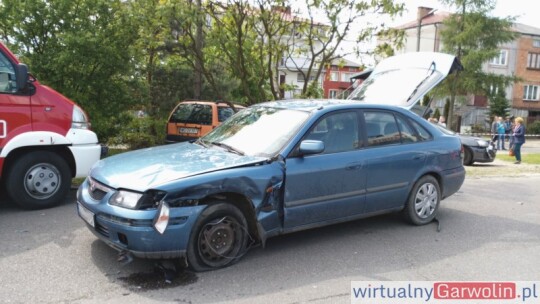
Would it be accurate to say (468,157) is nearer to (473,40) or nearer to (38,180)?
(38,180)

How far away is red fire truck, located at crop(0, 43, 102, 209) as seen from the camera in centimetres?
583

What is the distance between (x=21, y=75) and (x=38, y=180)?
4.65 ft

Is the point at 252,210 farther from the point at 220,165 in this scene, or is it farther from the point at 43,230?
the point at 43,230

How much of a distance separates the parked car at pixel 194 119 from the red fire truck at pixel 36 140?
18.4ft

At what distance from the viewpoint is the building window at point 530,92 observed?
4547 centimetres

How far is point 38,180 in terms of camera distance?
6.17 metres

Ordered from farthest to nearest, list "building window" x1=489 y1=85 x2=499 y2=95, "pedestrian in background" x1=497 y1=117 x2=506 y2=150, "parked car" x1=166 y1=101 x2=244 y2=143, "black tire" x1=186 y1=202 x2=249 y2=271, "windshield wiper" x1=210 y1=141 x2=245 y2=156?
"building window" x1=489 y1=85 x2=499 y2=95 → "pedestrian in background" x1=497 y1=117 x2=506 y2=150 → "parked car" x1=166 y1=101 x2=244 y2=143 → "windshield wiper" x1=210 y1=141 x2=245 y2=156 → "black tire" x1=186 y1=202 x2=249 y2=271

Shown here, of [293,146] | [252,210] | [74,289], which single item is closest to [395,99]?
[293,146]

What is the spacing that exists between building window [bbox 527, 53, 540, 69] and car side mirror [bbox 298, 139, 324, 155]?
160 ft

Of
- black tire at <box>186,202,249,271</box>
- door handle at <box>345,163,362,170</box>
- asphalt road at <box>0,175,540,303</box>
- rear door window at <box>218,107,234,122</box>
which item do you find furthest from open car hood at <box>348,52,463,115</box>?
black tire at <box>186,202,249,271</box>

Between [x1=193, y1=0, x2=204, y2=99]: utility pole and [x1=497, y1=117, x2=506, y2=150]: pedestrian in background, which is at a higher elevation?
[x1=193, y1=0, x2=204, y2=99]: utility pole

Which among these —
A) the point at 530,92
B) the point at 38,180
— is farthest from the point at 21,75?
the point at 530,92

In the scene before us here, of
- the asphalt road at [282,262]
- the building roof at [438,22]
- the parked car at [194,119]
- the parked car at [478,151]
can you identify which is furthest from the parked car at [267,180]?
the building roof at [438,22]

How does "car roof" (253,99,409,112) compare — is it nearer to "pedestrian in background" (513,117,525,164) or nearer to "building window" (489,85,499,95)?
"pedestrian in background" (513,117,525,164)
